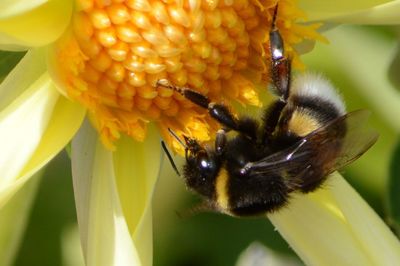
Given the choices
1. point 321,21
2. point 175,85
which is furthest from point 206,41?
point 321,21

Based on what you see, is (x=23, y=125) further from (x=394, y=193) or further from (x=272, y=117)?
(x=394, y=193)

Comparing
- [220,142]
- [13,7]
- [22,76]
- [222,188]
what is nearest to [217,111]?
[220,142]

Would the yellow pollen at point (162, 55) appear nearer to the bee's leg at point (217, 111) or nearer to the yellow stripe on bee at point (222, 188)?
the bee's leg at point (217, 111)

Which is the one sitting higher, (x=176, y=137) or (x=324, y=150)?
(x=176, y=137)

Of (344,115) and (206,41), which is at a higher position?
(206,41)

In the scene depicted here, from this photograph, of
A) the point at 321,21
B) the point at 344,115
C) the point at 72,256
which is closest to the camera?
the point at 344,115

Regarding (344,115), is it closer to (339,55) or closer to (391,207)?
(391,207)

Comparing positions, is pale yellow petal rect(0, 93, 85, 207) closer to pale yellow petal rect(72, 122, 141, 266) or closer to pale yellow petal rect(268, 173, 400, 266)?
pale yellow petal rect(72, 122, 141, 266)
